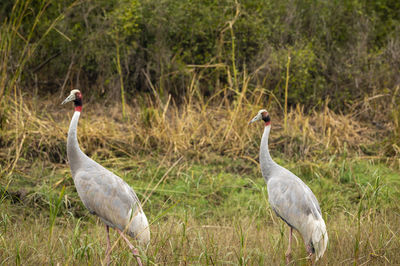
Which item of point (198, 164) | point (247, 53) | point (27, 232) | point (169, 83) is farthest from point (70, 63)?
point (27, 232)

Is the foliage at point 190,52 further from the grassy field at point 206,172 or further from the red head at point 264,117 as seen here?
the red head at point 264,117

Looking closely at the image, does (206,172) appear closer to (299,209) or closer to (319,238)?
(299,209)

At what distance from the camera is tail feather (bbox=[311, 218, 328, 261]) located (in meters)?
4.34

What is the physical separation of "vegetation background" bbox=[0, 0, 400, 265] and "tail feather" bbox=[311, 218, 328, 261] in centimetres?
15

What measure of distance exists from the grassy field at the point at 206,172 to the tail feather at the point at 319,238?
64 mm

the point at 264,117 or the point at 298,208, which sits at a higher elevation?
the point at 264,117

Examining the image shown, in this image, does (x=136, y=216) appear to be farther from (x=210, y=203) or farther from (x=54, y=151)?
(x=54, y=151)

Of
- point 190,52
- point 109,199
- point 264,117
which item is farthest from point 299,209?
point 190,52

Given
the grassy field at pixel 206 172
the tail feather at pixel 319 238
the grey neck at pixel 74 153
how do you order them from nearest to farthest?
the tail feather at pixel 319 238 < the grey neck at pixel 74 153 < the grassy field at pixel 206 172

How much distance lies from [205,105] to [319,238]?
3.65 meters

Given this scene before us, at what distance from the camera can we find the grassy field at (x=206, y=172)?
5.00m

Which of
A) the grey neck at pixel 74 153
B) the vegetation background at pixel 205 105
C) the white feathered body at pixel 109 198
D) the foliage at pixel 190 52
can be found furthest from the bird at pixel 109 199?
the foliage at pixel 190 52

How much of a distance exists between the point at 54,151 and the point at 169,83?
9.63 ft

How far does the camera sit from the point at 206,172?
6.77 m
